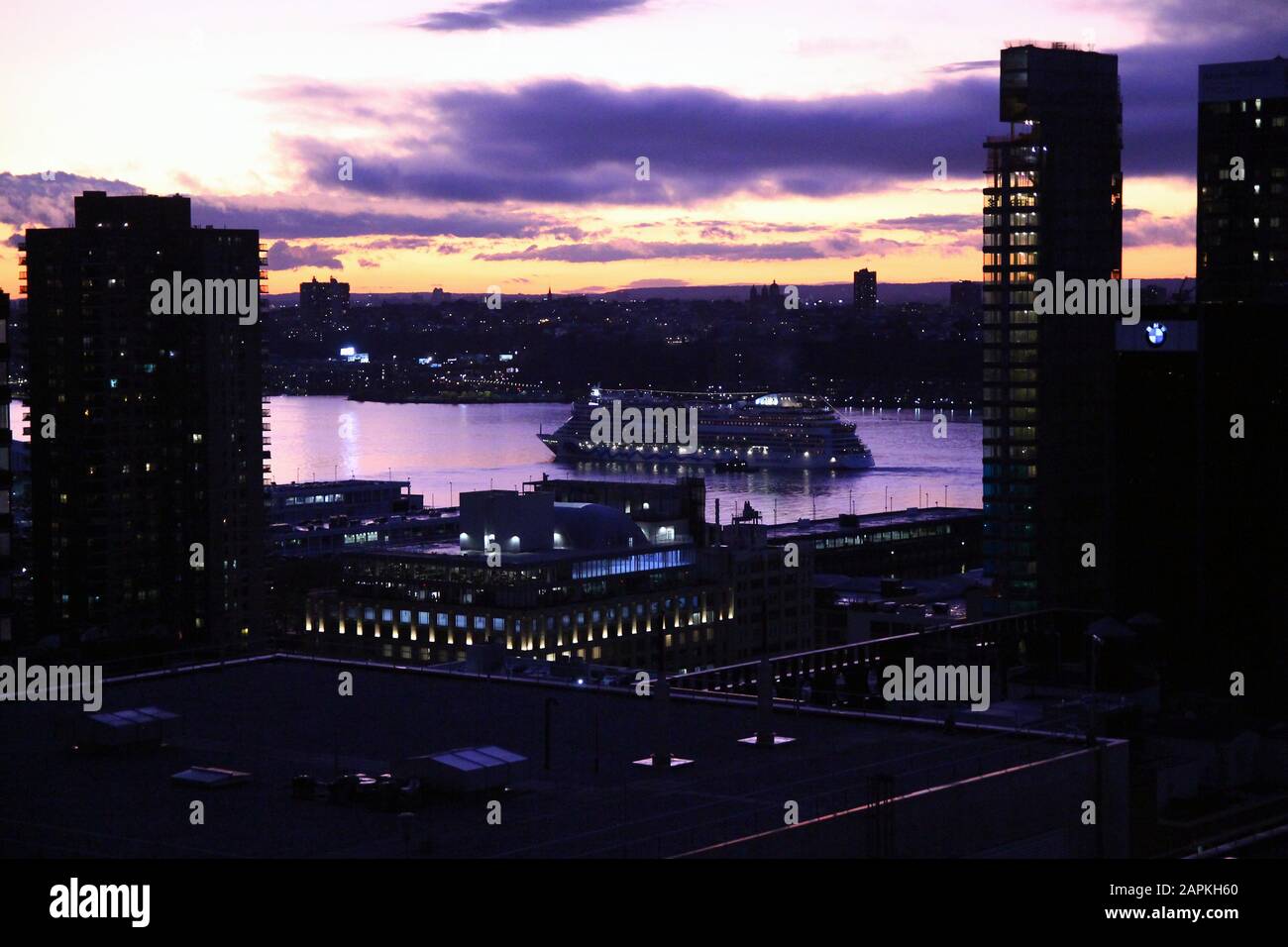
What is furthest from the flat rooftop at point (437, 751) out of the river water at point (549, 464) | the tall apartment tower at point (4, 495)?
the river water at point (549, 464)

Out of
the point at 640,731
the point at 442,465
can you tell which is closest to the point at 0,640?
the point at 640,731

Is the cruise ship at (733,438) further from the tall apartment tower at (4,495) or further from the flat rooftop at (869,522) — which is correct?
the tall apartment tower at (4,495)

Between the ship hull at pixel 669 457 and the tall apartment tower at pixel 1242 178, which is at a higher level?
the tall apartment tower at pixel 1242 178

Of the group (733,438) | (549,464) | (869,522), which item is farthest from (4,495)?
(733,438)

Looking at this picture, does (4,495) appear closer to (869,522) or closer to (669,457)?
(869,522)

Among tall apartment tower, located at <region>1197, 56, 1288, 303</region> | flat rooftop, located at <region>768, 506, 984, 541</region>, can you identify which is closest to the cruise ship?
tall apartment tower, located at <region>1197, 56, 1288, 303</region>

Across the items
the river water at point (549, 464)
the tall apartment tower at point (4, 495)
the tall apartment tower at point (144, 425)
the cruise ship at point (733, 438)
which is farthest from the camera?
the cruise ship at point (733, 438)
